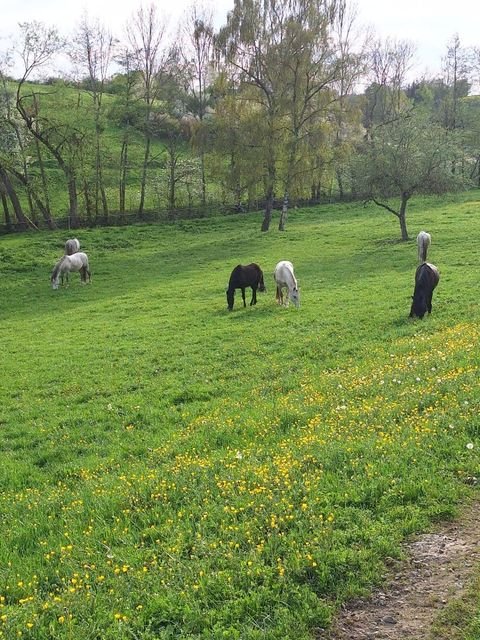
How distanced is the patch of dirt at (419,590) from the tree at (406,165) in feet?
97.3

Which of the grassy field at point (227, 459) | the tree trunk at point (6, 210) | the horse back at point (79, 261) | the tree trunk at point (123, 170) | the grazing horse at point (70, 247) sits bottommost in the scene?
the grassy field at point (227, 459)

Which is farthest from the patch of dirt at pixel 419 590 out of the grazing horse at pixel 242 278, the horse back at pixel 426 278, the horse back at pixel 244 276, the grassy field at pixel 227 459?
the horse back at pixel 244 276

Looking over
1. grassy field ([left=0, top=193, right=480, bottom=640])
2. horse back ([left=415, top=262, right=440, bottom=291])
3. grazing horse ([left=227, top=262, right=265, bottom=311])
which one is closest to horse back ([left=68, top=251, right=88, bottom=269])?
grassy field ([left=0, top=193, right=480, bottom=640])

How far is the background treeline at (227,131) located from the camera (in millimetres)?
33750

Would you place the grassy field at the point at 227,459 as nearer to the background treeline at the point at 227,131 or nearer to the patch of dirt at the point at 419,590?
the patch of dirt at the point at 419,590

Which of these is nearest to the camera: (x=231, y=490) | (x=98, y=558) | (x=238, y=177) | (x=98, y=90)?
(x=98, y=558)

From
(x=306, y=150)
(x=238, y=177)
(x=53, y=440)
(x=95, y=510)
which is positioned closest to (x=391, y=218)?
(x=306, y=150)

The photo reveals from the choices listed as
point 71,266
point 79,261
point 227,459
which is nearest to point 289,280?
point 227,459

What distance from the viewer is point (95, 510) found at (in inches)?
252

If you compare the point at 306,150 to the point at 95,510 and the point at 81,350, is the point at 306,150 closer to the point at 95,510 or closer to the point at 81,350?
the point at 81,350

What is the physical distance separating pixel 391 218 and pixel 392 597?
4081 cm

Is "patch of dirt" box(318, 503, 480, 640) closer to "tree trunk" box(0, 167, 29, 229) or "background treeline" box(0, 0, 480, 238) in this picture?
"background treeline" box(0, 0, 480, 238)

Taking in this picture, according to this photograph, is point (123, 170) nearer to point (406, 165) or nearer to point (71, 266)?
point (71, 266)

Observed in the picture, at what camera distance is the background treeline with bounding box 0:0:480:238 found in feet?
111
